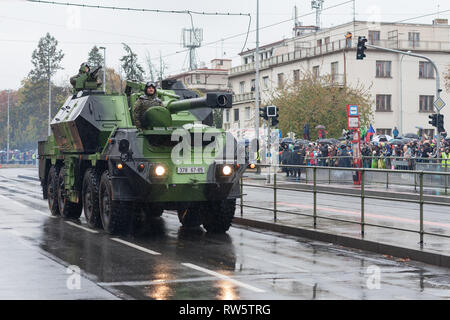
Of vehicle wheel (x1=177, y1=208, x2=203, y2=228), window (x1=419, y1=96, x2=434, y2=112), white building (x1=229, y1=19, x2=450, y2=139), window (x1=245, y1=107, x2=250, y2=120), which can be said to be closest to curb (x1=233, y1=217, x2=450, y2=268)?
vehicle wheel (x1=177, y1=208, x2=203, y2=228)

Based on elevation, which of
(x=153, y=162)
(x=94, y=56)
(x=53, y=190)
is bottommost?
(x=53, y=190)

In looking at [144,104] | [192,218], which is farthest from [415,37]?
[144,104]

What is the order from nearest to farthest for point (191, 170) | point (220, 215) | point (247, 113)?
1. point (191, 170)
2. point (220, 215)
3. point (247, 113)

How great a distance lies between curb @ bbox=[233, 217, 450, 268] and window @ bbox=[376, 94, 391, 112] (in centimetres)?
5377

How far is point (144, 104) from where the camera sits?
1531 cm

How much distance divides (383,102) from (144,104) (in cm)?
5612

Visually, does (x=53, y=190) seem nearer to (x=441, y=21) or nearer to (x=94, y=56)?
(x=441, y=21)

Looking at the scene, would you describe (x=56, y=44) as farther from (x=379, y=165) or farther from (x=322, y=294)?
(x=322, y=294)

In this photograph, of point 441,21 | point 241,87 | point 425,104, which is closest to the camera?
point 425,104

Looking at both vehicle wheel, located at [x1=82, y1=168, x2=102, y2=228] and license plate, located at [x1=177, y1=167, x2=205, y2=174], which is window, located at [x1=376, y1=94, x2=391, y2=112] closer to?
vehicle wheel, located at [x1=82, y1=168, x2=102, y2=228]

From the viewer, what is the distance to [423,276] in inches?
408

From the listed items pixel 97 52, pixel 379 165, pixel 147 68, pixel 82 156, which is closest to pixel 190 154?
pixel 82 156

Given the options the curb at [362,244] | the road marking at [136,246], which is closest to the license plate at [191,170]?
the road marking at [136,246]

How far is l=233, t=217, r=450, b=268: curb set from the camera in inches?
453
